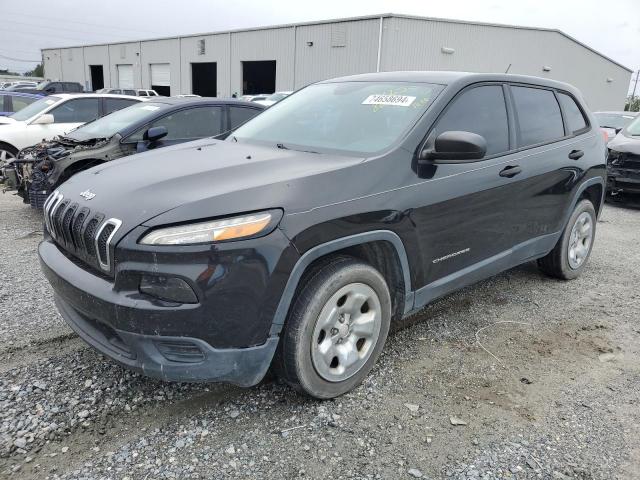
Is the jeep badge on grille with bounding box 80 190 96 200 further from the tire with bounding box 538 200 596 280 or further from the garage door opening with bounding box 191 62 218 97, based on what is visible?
the garage door opening with bounding box 191 62 218 97

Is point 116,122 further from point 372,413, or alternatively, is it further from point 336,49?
point 336,49

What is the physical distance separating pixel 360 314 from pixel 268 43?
111ft

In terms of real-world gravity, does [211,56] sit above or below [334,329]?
above

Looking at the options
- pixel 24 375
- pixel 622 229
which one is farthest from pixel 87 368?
pixel 622 229

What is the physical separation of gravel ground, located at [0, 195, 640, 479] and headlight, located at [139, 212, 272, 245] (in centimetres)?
100

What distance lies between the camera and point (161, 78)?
4256 centimetres

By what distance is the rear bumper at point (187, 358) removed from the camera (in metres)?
2.34

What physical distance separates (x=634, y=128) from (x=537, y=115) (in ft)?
22.9

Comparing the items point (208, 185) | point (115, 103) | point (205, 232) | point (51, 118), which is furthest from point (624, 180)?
point (51, 118)

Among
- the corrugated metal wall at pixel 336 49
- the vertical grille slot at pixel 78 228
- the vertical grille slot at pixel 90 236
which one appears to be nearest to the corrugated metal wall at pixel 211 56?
the corrugated metal wall at pixel 336 49

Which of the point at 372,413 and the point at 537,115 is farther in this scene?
the point at 537,115

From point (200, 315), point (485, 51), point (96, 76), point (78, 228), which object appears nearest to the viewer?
point (200, 315)

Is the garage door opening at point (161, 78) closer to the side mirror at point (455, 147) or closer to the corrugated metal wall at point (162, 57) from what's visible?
the corrugated metal wall at point (162, 57)

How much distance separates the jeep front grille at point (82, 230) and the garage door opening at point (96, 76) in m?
53.8
